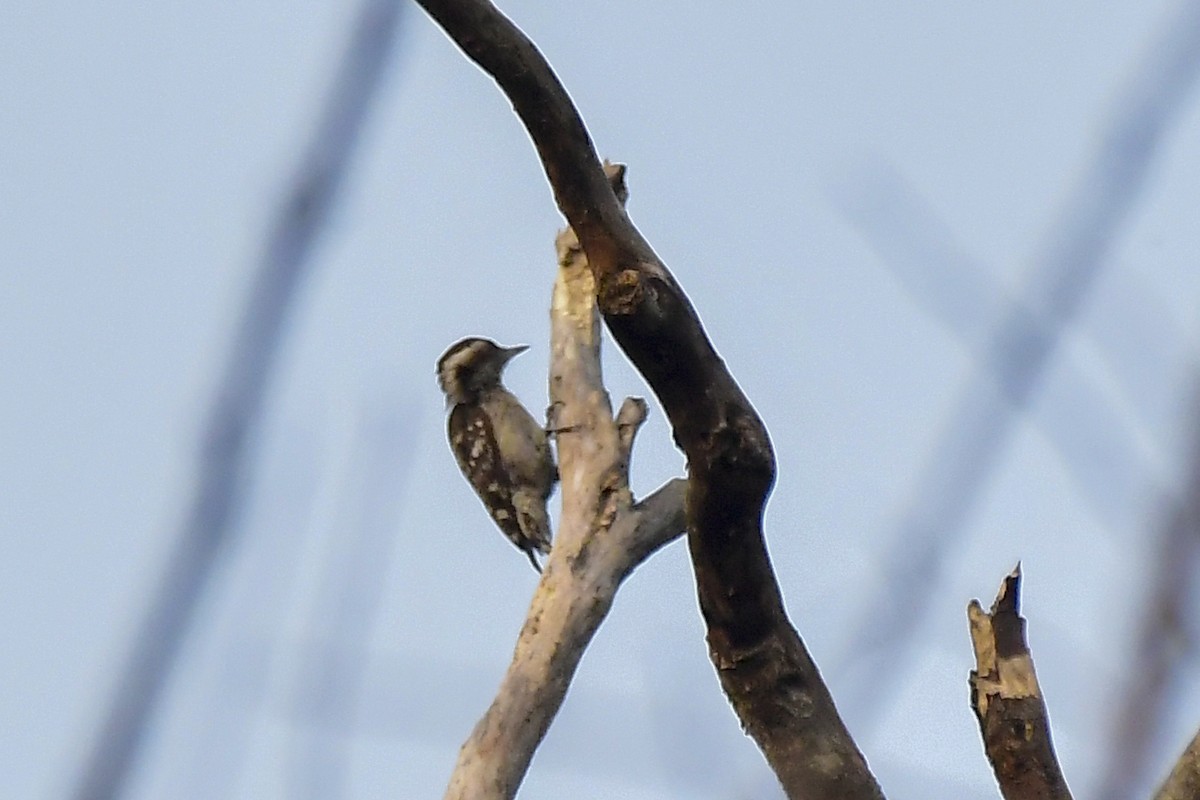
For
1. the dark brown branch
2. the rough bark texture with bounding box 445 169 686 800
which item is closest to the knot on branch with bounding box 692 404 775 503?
the dark brown branch

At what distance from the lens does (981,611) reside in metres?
2.58

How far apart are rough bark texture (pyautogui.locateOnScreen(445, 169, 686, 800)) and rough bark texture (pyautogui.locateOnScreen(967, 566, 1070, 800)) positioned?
7.07ft

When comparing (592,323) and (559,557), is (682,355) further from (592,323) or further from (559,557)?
(592,323)

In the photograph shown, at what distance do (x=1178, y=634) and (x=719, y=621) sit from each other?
93cm

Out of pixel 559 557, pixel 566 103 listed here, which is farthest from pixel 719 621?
pixel 559 557

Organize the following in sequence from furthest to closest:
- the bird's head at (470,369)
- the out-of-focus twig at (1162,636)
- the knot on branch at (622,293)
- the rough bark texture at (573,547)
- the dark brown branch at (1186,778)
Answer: the bird's head at (470,369) → the rough bark texture at (573,547) → the knot on branch at (622,293) → the dark brown branch at (1186,778) → the out-of-focus twig at (1162,636)

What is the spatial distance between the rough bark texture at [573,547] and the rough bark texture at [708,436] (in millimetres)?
1961

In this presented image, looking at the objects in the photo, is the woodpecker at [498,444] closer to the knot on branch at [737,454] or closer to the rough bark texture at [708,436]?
the rough bark texture at [708,436]

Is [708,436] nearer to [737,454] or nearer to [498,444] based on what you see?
[737,454]

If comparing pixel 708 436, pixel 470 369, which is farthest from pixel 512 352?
pixel 708 436

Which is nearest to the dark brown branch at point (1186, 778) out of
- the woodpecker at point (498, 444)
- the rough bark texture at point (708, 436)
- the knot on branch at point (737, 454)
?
the rough bark texture at point (708, 436)

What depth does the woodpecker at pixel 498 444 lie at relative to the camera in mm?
7906

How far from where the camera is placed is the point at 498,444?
26.5 feet

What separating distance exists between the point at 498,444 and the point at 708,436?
221 inches
